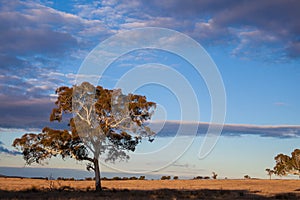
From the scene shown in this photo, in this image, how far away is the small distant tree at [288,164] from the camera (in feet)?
375

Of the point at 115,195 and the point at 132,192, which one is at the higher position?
the point at 132,192

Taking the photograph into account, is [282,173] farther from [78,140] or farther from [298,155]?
[78,140]

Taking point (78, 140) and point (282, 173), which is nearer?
point (78, 140)

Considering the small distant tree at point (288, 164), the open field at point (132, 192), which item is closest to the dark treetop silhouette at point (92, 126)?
the open field at point (132, 192)

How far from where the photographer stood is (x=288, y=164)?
11806 centimetres

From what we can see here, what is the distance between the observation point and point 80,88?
4456cm

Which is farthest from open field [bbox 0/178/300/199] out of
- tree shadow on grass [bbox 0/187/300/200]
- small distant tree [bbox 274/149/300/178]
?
small distant tree [bbox 274/149/300/178]

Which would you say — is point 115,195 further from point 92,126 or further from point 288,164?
point 288,164

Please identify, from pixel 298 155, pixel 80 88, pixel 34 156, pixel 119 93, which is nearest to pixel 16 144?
pixel 34 156

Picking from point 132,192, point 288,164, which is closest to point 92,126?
point 132,192

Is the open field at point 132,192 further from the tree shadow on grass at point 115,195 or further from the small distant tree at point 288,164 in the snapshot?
the small distant tree at point 288,164

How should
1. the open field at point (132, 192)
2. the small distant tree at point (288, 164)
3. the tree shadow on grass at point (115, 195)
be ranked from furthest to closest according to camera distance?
1. the small distant tree at point (288, 164)
2. the open field at point (132, 192)
3. the tree shadow on grass at point (115, 195)

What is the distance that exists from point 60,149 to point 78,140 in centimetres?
229

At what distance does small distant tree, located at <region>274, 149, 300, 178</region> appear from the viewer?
114m
